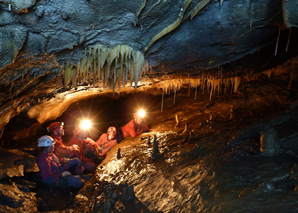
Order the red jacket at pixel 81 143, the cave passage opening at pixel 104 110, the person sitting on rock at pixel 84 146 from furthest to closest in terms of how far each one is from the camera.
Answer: the cave passage opening at pixel 104 110
the person sitting on rock at pixel 84 146
the red jacket at pixel 81 143

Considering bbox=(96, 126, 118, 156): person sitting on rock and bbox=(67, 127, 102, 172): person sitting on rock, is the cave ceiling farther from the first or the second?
bbox=(96, 126, 118, 156): person sitting on rock

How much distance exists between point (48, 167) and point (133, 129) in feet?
12.8

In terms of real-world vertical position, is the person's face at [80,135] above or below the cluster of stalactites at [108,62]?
below

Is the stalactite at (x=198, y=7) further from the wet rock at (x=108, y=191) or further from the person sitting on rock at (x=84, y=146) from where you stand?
the person sitting on rock at (x=84, y=146)

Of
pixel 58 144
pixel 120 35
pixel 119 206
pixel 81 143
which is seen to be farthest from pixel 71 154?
pixel 120 35

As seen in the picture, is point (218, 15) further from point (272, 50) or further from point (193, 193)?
point (193, 193)

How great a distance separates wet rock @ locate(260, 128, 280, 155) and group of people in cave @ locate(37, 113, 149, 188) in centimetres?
444

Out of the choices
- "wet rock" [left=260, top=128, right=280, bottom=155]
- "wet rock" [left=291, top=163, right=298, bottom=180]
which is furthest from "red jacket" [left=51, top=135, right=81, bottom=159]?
"wet rock" [left=291, top=163, right=298, bottom=180]

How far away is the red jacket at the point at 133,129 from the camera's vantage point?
8.76 metres

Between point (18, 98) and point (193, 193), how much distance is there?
505 centimetres

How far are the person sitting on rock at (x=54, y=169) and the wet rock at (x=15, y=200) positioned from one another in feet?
2.51

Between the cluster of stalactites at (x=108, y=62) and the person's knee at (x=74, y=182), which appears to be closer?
the cluster of stalactites at (x=108, y=62)

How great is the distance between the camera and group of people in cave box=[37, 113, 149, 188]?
5.53 meters

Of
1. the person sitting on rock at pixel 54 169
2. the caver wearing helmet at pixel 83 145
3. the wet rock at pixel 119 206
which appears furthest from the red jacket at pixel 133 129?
the wet rock at pixel 119 206
